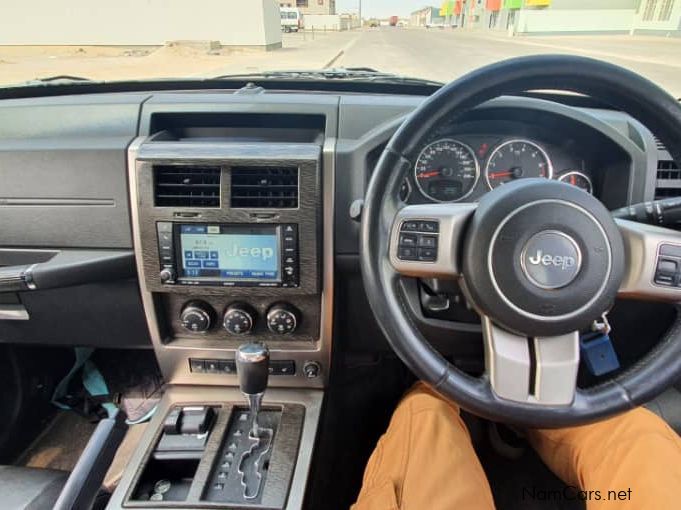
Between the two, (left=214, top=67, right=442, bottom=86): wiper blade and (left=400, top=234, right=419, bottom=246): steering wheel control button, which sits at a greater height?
A: (left=214, top=67, right=442, bottom=86): wiper blade

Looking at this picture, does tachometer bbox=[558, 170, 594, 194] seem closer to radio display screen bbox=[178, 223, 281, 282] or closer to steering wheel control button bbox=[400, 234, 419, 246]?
steering wheel control button bbox=[400, 234, 419, 246]

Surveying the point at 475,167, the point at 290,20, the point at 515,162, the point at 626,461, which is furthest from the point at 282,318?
the point at 290,20

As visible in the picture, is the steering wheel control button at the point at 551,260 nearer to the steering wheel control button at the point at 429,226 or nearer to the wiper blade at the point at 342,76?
the steering wheel control button at the point at 429,226

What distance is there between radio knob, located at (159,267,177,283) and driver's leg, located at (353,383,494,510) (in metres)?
0.72

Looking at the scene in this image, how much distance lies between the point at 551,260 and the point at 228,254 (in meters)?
0.79

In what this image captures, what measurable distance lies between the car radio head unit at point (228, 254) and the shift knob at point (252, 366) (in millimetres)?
194

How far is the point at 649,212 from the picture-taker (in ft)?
3.52

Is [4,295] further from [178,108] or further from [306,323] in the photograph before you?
[306,323]

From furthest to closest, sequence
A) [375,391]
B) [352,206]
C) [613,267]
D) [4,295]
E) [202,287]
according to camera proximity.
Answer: [375,391] → [4,295] → [202,287] → [352,206] → [613,267]

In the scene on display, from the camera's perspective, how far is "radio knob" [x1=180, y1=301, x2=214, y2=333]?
4.64ft

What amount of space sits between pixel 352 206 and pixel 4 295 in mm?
1193

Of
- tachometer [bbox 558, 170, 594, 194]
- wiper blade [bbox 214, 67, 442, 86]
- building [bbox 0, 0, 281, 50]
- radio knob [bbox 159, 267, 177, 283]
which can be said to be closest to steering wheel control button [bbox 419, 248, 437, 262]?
tachometer [bbox 558, 170, 594, 194]

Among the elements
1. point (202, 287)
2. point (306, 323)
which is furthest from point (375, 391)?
point (202, 287)

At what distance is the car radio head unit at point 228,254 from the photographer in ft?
4.28
